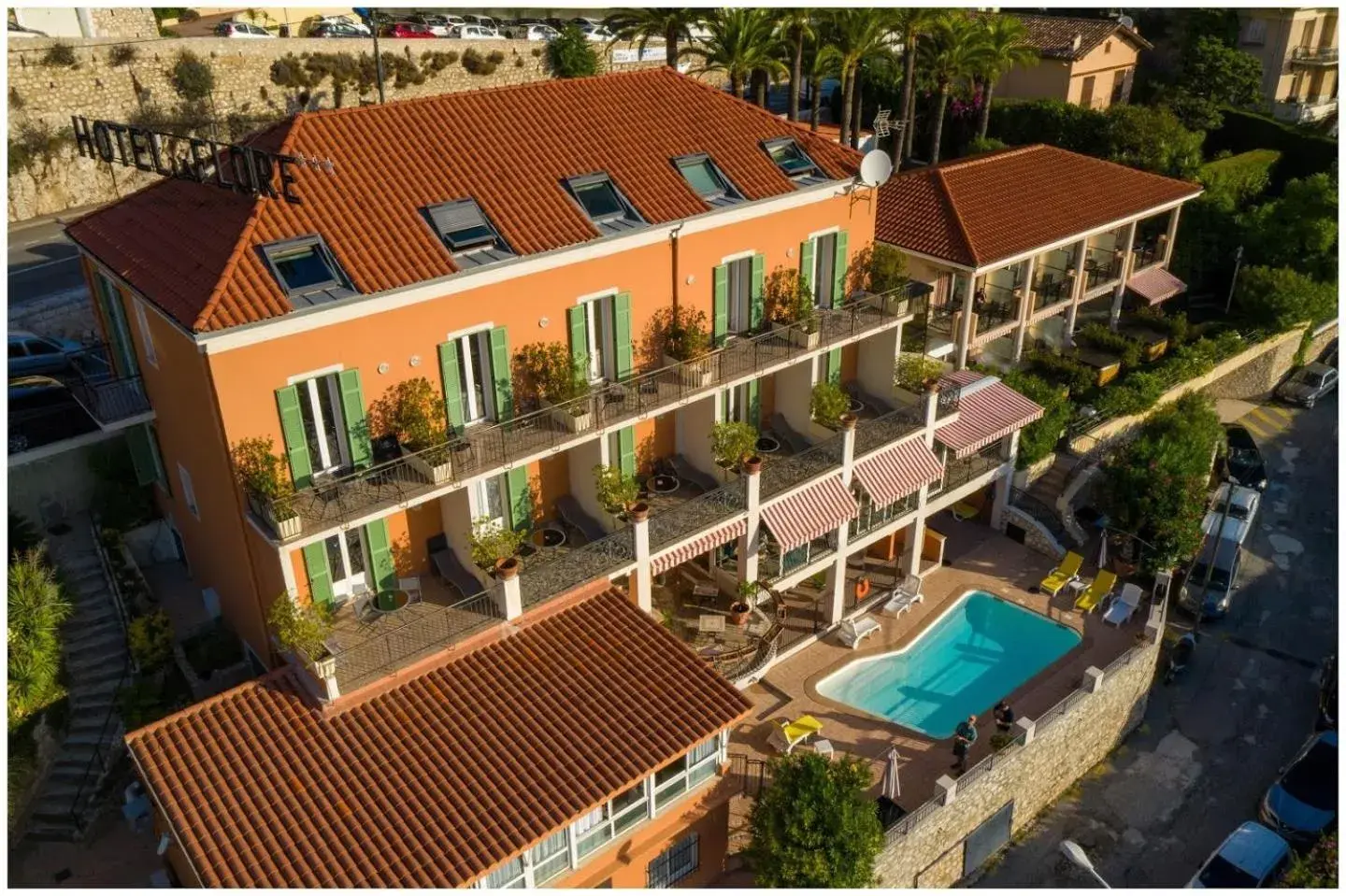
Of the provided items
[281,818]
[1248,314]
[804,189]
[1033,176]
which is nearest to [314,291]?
[281,818]

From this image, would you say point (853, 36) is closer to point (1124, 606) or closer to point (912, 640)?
point (1124, 606)

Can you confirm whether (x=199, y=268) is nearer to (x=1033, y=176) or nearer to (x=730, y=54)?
(x=730, y=54)

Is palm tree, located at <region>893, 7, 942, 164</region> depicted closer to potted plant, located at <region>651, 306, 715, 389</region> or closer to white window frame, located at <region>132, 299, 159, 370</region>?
potted plant, located at <region>651, 306, 715, 389</region>

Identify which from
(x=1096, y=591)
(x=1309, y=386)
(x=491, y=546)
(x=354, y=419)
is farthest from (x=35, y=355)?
(x=1309, y=386)

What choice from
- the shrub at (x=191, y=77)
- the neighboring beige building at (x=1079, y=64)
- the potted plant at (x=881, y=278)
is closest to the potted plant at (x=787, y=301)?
the potted plant at (x=881, y=278)

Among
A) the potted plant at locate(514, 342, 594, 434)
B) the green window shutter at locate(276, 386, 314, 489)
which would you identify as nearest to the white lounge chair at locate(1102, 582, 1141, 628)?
the potted plant at locate(514, 342, 594, 434)

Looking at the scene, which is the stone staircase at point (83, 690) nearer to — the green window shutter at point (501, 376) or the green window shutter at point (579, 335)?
the green window shutter at point (501, 376)
